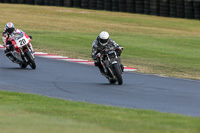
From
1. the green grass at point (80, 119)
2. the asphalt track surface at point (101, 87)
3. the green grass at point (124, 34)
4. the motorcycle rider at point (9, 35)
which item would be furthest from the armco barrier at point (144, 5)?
the green grass at point (80, 119)

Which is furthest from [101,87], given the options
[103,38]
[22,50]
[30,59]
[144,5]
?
[144,5]

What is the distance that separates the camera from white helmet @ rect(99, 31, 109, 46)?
13.9m

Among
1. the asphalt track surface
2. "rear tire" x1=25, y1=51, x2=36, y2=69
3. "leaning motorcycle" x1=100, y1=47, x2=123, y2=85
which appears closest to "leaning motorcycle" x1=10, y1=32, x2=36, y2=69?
"rear tire" x1=25, y1=51, x2=36, y2=69

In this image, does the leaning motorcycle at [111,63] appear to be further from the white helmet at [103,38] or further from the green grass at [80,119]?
the green grass at [80,119]

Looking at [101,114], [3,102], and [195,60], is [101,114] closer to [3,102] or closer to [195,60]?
[3,102]

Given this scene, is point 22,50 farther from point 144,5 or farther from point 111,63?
point 144,5

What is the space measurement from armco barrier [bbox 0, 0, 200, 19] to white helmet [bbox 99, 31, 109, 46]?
21.1 metres

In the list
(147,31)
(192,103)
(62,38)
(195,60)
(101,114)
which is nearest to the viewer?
(101,114)

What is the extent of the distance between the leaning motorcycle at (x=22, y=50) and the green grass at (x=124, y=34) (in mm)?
3591

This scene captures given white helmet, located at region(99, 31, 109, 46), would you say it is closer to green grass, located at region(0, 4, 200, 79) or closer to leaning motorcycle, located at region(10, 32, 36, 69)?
leaning motorcycle, located at region(10, 32, 36, 69)

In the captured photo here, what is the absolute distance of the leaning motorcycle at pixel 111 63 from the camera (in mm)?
13837

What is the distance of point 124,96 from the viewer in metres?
12.2

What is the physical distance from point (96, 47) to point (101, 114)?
5.36 m

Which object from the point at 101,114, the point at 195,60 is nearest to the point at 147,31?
the point at 195,60
